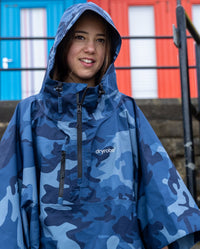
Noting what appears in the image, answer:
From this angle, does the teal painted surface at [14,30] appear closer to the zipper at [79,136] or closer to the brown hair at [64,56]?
the brown hair at [64,56]

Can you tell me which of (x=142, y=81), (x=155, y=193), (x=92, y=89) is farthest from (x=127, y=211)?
(x=142, y=81)

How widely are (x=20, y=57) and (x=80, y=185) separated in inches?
162

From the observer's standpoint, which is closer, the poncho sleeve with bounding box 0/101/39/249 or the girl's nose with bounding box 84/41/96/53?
the poncho sleeve with bounding box 0/101/39/249

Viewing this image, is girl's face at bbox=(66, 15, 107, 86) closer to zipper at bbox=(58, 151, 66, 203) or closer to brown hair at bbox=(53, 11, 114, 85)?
brown hair at bbox=(53, 11, 114, 85)

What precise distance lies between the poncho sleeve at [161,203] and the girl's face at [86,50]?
344 mm

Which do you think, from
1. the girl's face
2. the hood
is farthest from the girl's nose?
the hood

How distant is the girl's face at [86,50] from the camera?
1835 millimetres

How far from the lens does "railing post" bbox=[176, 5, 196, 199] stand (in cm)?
232

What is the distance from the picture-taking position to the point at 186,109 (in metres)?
2.45

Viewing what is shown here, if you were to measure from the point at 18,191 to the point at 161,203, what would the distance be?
59cm

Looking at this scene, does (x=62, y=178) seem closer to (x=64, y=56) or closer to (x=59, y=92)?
(x=59, y=92)

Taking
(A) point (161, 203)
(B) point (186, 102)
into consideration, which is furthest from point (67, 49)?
(B) point (186, 102)

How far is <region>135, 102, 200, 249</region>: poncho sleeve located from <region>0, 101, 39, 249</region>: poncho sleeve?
46cm

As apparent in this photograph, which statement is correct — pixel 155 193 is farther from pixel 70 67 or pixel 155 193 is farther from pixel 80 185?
pixel 70 67
